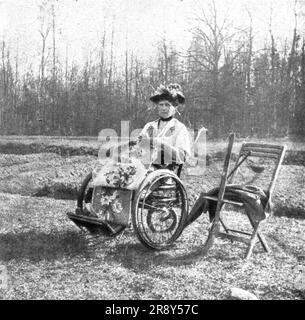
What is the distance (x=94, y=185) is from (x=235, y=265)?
1742 mm

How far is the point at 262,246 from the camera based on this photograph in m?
4.77

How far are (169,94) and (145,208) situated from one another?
137cm

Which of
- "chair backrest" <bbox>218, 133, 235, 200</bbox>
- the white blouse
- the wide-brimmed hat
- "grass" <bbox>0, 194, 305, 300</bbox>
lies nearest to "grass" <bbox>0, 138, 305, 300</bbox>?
"grass" <bbox>0, 194, 305, 300</bbox>

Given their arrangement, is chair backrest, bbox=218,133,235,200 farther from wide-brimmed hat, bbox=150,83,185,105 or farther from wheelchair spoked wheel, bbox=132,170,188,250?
wide-brimmed hat, bbox=150,83,185,105

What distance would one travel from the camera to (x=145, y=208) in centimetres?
454

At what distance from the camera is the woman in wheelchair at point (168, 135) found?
476cm

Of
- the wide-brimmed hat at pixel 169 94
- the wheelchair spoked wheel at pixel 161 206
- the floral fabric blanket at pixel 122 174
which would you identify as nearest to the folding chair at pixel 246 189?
the wheelchair spoked wheel at pixel 161 206

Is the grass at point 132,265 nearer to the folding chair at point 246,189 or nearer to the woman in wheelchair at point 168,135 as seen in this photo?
the folding chair at point 246,189

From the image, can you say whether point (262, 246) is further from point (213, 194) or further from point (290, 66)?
point (290, 66)

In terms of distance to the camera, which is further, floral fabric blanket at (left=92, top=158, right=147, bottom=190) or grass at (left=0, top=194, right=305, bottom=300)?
floral fabric blanket at (left=92, top=158, right=147, bottom=190)

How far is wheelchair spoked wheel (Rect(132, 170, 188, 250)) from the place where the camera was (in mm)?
4336

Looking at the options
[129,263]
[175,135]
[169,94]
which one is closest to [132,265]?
[129,263]

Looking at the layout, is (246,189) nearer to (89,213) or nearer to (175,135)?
(175,135)

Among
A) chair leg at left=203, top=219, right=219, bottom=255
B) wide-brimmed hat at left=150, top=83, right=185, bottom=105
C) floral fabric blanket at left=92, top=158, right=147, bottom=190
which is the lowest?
chair leg at left=203, top=219, right=219, bottom=255
